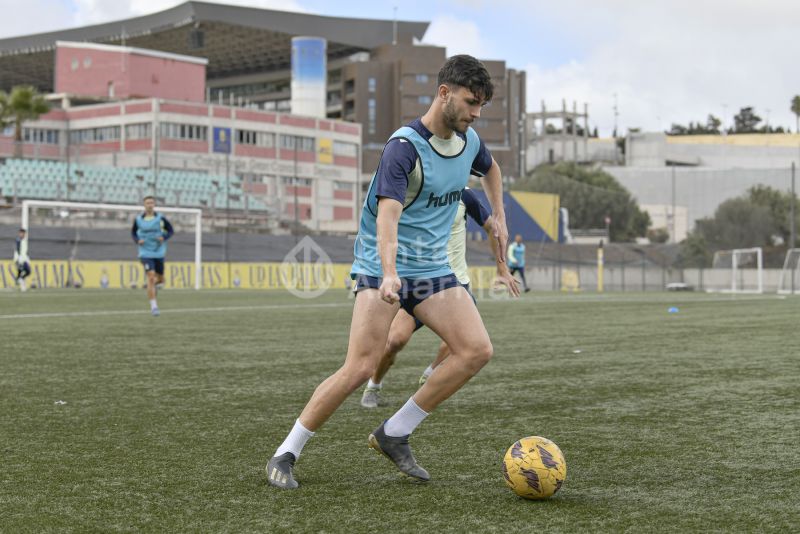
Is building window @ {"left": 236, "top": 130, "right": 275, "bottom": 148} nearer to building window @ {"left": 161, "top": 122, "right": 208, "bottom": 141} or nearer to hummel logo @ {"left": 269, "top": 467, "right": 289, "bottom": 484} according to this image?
building window @ {"left": 161, "top": 122, "right": 208, "bottom": 141}

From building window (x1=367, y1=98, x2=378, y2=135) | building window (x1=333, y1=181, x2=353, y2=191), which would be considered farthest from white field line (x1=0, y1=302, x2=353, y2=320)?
building window (x1=367, y1=98, x2=378, y2=135)

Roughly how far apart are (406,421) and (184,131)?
70.0 meters

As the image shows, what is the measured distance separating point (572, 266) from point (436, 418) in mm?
40503

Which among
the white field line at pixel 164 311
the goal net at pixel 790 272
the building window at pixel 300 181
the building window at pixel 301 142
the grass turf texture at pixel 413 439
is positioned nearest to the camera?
the grass turf texture at pixel 413 439

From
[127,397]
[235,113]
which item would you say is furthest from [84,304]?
[235,113]

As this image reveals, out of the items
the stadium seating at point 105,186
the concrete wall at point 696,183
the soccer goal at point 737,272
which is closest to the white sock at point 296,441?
the soccer goal at point 737,272

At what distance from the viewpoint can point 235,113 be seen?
250 ft

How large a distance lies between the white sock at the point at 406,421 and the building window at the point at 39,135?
218ft

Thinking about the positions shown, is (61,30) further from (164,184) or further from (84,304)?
(84,304)

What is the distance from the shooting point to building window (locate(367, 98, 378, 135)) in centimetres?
10338

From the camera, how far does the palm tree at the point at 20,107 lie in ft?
205

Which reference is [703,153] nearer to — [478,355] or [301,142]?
[301,142]

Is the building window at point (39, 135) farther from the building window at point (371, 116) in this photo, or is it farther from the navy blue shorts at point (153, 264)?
the navy blue shorts at point (153, 264)

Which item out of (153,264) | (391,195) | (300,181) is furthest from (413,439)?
(300,181)
